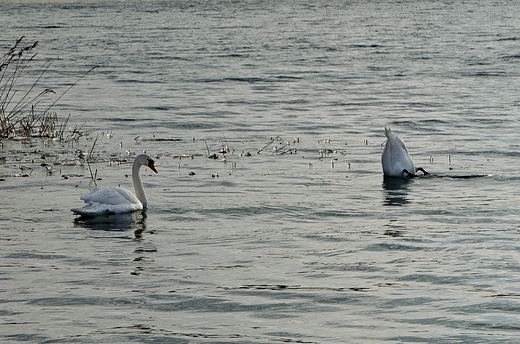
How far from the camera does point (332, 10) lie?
80.2 metres

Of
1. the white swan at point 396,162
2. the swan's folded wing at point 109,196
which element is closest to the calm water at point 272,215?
the swan's folded wing at point 109,196

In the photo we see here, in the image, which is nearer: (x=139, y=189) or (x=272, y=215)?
(x=272, y=215)

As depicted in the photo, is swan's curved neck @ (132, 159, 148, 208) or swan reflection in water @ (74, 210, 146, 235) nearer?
swan reflection in water @ (74, 210, 146, 235)

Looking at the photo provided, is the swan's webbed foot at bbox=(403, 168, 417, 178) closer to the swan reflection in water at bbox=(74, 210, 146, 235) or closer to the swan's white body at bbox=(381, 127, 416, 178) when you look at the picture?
the swan's white body at bbox=(381, 127, 416, 178)

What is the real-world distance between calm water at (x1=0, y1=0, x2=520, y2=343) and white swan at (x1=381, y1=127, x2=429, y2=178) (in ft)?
1.38

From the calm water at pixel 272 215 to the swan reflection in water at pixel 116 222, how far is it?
0.19ft

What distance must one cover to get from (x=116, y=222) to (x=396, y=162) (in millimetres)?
5139

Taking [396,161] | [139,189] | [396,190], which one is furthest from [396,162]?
[139,189]

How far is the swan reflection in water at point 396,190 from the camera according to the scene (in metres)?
15.6

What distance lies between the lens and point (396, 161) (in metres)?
17.3

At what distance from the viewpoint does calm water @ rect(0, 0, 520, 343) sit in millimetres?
9961

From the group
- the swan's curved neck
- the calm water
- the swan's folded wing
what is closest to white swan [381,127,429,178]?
the calm water

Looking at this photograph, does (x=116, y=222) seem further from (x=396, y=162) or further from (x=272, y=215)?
(x=396, y=162)

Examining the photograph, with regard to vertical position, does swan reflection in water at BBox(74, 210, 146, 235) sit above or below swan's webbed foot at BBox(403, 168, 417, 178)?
below
